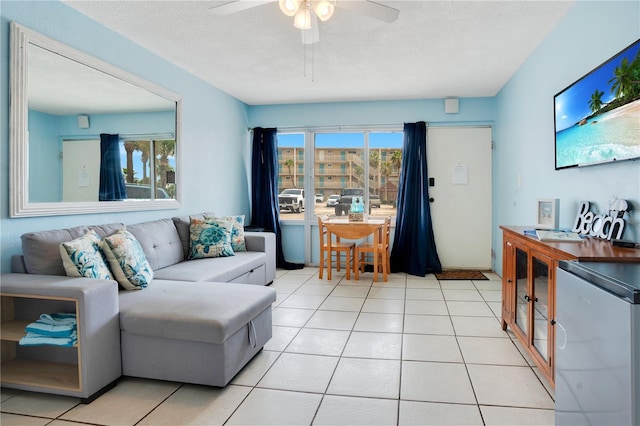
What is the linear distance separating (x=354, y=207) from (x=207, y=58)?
2.49 metres

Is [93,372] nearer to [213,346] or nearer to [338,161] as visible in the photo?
[213,346]

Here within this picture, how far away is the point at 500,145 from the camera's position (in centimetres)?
455

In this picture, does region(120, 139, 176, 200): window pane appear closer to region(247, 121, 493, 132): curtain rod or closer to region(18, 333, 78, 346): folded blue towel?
region(18, 333, 78, 346): folded blue towel

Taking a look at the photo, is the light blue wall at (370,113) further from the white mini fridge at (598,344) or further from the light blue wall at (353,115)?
the white mini fridge at (598,344)

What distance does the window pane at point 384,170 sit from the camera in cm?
522

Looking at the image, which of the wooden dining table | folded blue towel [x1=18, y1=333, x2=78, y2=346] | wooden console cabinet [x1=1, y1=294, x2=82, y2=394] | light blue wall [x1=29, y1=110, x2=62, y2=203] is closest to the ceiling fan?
light blue wall [x1=29, y1=110, x2=62, y2=203]

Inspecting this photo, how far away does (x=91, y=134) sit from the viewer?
9.29ft

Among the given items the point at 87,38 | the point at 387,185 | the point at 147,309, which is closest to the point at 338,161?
the point at 387,185

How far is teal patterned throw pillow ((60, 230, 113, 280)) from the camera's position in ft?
7.14

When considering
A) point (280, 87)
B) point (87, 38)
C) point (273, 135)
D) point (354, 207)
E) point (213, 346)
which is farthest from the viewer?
point (273, 135)

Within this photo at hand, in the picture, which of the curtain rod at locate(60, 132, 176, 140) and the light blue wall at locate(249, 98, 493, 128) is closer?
the curtain rod at locate(60, 132, 176, 140)

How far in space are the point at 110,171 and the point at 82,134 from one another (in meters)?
0.36

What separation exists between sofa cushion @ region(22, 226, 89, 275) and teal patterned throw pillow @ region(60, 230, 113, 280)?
0.32 ft

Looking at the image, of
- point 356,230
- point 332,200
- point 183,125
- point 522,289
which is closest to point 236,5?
point 183,125
